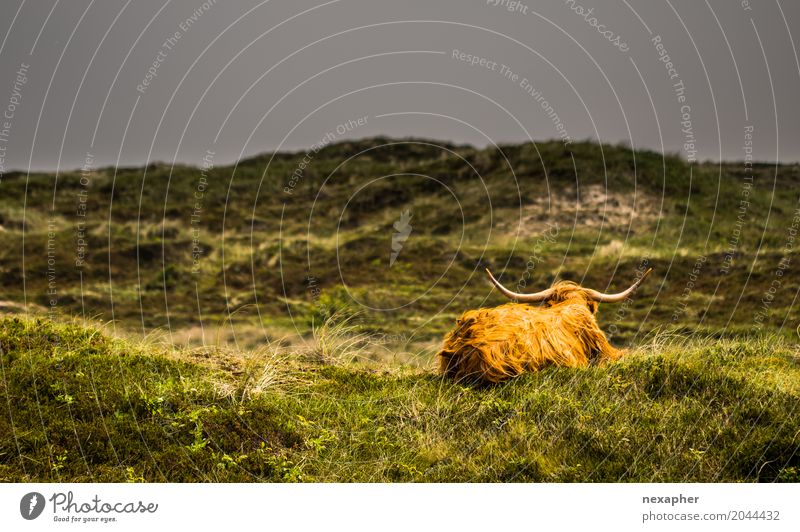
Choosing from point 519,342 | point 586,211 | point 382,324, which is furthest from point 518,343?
point 586,211

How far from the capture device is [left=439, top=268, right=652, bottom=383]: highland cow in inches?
484

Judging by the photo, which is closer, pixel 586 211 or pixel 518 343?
pixel 518 343

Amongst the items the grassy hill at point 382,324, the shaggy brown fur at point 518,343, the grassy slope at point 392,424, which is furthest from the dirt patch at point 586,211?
the grassy slope at point 392,424

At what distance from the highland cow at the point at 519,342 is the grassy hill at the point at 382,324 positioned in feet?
1.04

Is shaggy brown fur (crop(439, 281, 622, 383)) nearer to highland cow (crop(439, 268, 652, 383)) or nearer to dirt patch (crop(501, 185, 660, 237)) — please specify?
highland cow (crop(439, 268, 652, 383))

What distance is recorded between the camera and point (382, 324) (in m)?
28.2

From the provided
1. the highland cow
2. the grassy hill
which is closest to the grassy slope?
the grassy hill

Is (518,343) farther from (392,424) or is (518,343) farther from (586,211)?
(586,211)

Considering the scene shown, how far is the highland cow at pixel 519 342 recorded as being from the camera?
1229 cm

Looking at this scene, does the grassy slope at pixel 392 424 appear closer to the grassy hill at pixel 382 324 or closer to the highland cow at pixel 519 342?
the grassy hill at pixel 382 324

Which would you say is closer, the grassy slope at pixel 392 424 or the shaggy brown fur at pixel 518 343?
the grassy slope at pixel 392 424

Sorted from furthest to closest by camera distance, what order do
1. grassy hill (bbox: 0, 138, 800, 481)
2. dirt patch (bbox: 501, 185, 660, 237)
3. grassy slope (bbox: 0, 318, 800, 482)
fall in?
dirt patch (bbox: 501, 185, 660, 237), grassy hill (bbox: 0, 138, 800, 481), grassy slope (bbox: 0, 318, 800, 482)

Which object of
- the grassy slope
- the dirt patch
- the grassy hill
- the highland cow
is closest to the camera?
the grassy slope

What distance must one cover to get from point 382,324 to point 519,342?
15.9m
